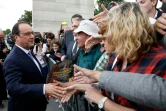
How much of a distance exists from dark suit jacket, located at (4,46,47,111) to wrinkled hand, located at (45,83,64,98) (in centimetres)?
8

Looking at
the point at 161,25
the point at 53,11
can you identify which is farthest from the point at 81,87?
the point at 53,11

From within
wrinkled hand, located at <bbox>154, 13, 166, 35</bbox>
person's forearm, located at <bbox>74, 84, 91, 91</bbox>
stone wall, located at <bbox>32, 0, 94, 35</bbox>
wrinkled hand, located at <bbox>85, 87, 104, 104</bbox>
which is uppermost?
stone wall, located at <bbox>32, 0, 94, 35</bbox>

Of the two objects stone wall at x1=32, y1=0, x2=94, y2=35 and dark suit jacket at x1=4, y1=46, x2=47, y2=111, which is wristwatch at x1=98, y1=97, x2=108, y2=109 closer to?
dark suit jacket at x1=4, y1=46, x2=47, y2=111

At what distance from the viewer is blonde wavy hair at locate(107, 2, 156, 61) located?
128cm

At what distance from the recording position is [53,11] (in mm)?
13203

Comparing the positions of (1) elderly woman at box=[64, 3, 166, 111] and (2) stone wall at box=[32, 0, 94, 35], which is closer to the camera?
(1) elderly woman at box=[64, 3, 166, 111]

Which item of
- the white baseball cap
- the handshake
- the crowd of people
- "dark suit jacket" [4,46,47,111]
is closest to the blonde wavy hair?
the crowd of people

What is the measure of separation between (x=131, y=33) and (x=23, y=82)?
1535 millimetres

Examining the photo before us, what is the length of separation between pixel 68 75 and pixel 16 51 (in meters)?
0.84

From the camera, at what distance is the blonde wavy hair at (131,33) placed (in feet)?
4.18

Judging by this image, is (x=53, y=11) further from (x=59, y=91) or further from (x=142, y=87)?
(x=142, y=87)

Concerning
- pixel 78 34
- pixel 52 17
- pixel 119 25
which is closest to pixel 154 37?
pixel 119 25

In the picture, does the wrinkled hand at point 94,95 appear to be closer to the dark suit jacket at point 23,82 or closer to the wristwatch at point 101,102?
the wristwatch at point 101,102

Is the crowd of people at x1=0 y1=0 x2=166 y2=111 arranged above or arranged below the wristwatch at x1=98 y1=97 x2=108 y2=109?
above
